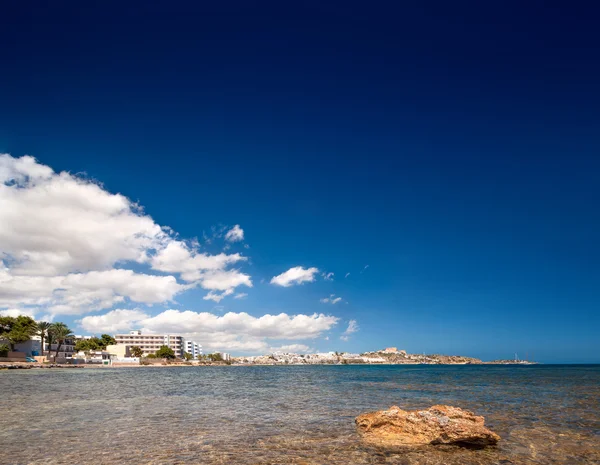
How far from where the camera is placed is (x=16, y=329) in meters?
138

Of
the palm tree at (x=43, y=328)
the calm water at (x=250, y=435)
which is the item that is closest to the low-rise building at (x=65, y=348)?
the palm tree at (x=43, y=328)

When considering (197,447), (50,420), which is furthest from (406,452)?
(50,420)

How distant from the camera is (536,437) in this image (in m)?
17.1

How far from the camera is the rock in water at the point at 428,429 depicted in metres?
15.1

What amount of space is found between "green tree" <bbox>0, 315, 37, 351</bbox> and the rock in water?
157436 millimetres

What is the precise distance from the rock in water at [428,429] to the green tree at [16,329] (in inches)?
6198

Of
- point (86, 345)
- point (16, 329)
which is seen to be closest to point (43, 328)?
point (16, 329)

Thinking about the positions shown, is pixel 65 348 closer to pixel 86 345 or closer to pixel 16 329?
pixel 86 345

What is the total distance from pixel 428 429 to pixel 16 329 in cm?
16360

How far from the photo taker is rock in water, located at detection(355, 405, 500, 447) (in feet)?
49.7

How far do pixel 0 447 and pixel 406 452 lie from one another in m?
15.4

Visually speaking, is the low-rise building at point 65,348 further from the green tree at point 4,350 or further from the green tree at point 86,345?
the green tree at point 4,350

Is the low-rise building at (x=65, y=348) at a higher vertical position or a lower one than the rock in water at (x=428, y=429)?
lower

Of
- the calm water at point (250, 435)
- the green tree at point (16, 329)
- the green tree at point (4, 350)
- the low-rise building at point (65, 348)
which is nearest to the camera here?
the calm water at point (250, 435)
